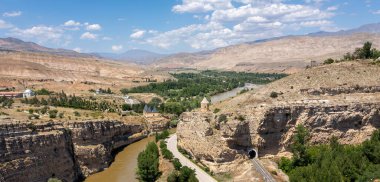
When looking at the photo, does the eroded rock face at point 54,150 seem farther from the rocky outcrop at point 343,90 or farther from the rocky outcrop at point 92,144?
the rocky outcrop at point 343,90

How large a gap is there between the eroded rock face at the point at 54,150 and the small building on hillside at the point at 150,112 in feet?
77.7

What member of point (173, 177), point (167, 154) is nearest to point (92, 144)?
point (167, 154)

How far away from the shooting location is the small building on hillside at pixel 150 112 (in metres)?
84.1

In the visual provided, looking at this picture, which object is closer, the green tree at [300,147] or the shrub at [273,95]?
the green tree at [300,147]

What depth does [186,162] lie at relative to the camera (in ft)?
160

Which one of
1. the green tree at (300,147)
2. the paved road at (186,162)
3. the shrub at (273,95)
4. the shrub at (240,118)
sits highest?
the shrub at (273,95)

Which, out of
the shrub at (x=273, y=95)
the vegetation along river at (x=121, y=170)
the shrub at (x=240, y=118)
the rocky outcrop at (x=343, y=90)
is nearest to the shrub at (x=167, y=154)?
the vegetation along river at (x=121, y=170)

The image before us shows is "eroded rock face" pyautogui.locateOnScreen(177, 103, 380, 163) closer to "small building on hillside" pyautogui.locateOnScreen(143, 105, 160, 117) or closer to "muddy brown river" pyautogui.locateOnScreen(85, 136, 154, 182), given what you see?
"muddy brown river" pyautogui.locateOnScreen(85, 136, 154, 182)

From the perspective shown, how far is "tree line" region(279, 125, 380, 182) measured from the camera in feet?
119

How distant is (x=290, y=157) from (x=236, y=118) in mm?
8657

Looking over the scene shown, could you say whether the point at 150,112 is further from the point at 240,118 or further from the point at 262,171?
the point at 262,171

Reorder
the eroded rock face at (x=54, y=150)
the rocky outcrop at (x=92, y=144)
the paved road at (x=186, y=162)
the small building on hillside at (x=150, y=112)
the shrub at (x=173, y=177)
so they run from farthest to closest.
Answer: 1. the small building on hillside at (x=150, y=112)
2. the rocky outcrop at (x=92, y=144)
3. the paved road at (x=186, y=162)
4. the shrub at (x=173, y=177)
5. the eroded rock face at (x=54, y=150)

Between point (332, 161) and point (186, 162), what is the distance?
18135mm

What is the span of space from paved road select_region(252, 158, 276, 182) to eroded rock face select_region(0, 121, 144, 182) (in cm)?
2124
